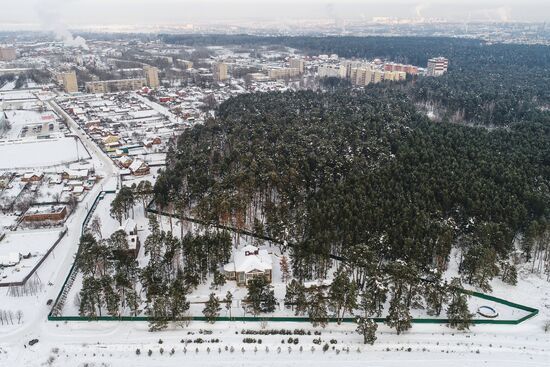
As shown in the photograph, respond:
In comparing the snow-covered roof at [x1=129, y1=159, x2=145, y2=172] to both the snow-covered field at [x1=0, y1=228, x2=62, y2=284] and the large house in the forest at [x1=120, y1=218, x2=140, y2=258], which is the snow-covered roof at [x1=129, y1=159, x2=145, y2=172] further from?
the large house in the forest at [x1=120, y1=218, x2=140, y2=258]

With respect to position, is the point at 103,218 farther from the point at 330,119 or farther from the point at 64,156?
the point at 330,119

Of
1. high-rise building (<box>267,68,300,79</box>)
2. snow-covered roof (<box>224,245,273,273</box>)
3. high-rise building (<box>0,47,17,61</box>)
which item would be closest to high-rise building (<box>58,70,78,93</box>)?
high-rise building (<box>267,68,300,79</box>)

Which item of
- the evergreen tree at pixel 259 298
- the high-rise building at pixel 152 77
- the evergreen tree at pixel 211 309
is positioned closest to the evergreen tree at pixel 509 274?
the evergreen tree at pixel 259 298

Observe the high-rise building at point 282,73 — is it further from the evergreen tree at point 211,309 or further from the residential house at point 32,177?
the evergreen tree at point 211,309

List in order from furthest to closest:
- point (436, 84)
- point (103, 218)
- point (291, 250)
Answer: point (436, 84) < point (103, 218) < point (291, 250)

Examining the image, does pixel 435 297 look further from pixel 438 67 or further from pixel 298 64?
pixel 298 64

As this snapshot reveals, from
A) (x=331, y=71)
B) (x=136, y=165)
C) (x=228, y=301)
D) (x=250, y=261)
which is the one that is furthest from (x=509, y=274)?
(x=331, y=71)

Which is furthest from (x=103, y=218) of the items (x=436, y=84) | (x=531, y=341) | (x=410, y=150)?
(x=436, y=84)

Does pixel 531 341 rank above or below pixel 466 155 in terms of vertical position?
below
